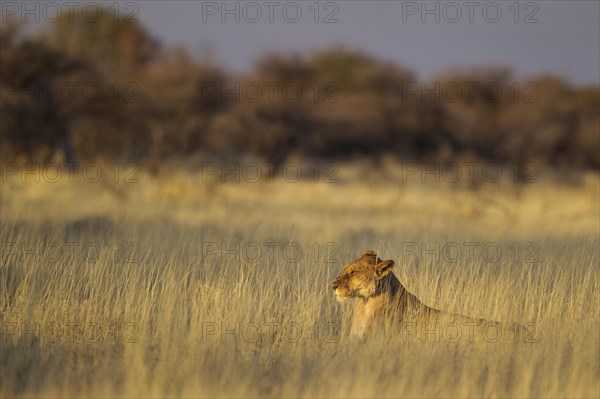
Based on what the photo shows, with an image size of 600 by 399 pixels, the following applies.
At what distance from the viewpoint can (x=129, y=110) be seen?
26.6 meters

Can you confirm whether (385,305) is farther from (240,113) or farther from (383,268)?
(240,113)

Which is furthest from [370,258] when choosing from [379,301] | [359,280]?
[379,301]

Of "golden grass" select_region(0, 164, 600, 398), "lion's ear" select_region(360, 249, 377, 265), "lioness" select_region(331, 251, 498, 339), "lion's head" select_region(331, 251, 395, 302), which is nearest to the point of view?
"golden grass" select_region(0, 164, 600, 398)

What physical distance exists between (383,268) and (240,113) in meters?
23.0

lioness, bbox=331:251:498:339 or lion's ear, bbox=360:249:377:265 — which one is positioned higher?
lion's ear, bbox=360:249:377:265

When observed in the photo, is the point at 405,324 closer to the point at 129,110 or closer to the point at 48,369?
the point at 48,369

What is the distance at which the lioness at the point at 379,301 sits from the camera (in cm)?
611

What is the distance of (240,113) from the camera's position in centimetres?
2870

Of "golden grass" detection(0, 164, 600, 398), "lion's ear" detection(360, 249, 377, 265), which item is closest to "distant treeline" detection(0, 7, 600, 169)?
"golden grass" detection(0, 164, 600, 398)

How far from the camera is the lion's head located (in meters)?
6.31

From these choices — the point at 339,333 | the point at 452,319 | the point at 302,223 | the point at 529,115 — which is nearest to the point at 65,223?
the point at 302,223

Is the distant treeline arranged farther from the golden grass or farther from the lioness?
the lioness

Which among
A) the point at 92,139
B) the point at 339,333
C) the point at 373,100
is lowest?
the point at 339,333

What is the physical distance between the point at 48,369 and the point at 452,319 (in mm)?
3150
